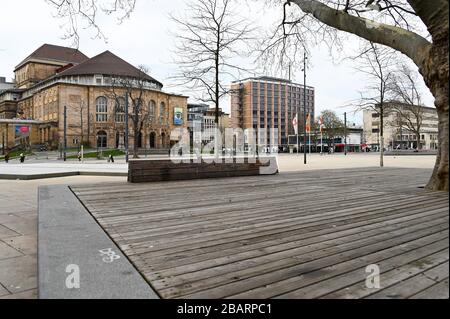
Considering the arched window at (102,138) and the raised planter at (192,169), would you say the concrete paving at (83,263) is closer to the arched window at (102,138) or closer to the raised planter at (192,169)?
the raised planter at (192,169)

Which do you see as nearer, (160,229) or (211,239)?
(211,239)

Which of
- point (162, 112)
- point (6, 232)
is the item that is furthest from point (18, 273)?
point (162, 112)

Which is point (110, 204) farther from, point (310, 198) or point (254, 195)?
point (310, 198)

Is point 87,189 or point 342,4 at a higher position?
point 342,4

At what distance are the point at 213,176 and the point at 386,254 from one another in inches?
316

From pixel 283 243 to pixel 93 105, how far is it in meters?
88.6

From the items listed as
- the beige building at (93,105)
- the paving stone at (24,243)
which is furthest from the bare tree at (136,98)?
the paving stone at (24,243)

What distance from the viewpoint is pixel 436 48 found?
592cm

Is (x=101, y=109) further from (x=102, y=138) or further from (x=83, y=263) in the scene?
(x=83, y=263)

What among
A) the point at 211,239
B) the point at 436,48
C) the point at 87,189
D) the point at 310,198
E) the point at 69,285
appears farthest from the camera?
the point at 87,189

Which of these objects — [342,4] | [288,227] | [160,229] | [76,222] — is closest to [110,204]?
[76,222]

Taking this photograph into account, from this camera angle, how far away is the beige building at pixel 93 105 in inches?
3255
